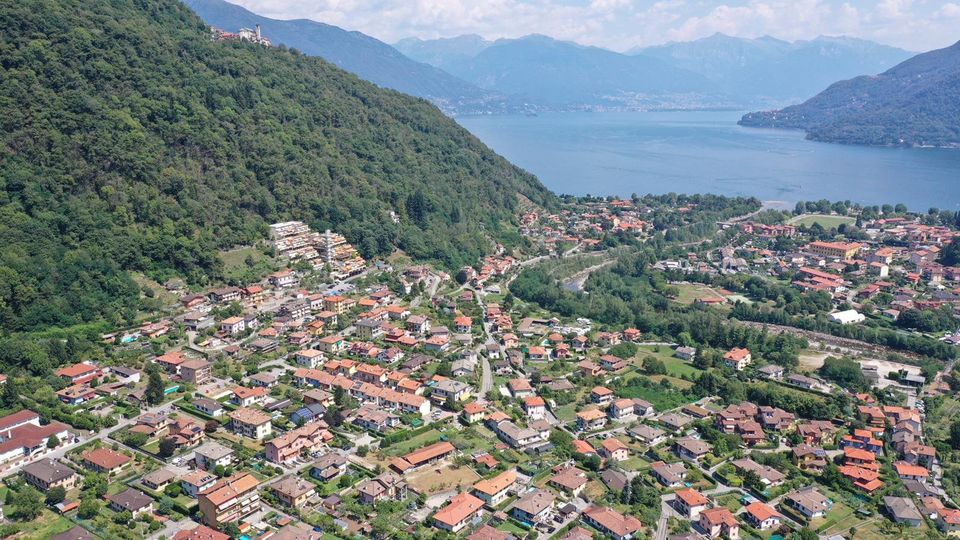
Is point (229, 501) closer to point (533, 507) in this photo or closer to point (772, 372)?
point (533, 507)

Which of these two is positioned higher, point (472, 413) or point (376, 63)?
point (376, 63)

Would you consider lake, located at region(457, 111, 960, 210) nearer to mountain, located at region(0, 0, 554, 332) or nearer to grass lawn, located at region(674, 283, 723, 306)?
mountain, located at region(0, 0, 554, 332)

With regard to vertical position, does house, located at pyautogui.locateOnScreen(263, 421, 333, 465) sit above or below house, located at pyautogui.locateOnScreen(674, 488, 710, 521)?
above

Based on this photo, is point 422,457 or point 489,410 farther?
point 489,410

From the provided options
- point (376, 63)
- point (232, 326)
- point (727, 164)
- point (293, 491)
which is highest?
point (376, 63)

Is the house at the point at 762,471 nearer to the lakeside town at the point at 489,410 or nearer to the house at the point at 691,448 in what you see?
the lakeside town at the point at 489,410

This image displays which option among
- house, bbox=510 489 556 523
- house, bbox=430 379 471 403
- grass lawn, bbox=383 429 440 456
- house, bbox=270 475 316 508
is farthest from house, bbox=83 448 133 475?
house, bbox=510 489 556 523

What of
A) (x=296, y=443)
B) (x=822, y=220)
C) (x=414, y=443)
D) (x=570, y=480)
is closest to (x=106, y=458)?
(x=296, y=443)

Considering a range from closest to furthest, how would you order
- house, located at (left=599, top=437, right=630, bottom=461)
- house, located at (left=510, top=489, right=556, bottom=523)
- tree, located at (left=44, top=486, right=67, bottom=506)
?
1. tree, located at (left=44, top=486, right=67, bottom=506)
2. house, located at (left=510, top=489, right=556, bottom=523)
3. house, located at (left=599, top=437, right=630, bottom=461)
